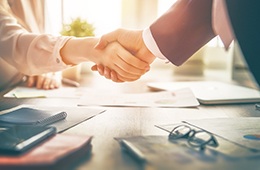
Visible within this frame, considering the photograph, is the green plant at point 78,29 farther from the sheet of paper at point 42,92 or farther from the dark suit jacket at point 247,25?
the dark suit jacket at point 247,25

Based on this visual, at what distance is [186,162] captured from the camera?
555 millimetres

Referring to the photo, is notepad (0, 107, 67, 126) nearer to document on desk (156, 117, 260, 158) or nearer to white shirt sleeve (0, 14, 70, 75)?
document on desk (156, 117, 260, 158)

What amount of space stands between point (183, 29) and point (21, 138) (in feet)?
1.80

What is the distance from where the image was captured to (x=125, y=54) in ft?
3.72

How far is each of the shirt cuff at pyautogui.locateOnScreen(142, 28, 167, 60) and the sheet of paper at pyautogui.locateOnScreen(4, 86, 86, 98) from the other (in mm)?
261

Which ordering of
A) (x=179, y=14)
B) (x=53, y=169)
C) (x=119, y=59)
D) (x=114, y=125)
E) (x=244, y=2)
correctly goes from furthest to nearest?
1. (x=119, y=59)
2. (x=179, y=14)
3. (x=114, y=125)
4. (x=244, y=2)
5. (x=53, y=169)

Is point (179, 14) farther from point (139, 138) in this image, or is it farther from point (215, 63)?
point (215, 63)

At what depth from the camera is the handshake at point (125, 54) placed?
1140 mm

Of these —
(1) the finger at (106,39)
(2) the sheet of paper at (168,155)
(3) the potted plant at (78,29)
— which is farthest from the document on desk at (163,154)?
(3) the potted plant at (78,29)

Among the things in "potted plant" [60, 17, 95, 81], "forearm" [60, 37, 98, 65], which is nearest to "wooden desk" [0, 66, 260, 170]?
"forearm" [60, 37, 98, 65]

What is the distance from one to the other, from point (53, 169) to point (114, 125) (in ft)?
1.08

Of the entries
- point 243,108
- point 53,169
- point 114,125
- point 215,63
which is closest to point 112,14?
point 215,63

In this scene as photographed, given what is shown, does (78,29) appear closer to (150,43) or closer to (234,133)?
(150,43)

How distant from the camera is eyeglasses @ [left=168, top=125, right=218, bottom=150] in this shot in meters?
0.64
